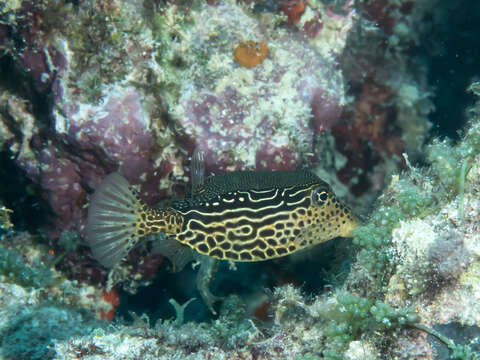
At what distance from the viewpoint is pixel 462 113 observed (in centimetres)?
589

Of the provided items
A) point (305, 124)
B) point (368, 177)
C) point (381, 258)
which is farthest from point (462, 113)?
point (381, 258)

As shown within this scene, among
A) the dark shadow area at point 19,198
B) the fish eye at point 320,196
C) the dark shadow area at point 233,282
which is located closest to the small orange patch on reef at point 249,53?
the fish eye at point 320,196

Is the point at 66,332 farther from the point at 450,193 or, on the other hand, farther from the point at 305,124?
the point at 450,193

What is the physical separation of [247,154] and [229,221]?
1064 mm

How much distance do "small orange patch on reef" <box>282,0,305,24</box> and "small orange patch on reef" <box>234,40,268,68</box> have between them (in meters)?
0.88

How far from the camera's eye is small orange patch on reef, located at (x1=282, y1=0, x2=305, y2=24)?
17.2 feet

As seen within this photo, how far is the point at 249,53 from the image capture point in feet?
15.6

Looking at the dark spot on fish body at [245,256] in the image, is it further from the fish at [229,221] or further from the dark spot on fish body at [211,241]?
the dark spot on fish body at [211,241]

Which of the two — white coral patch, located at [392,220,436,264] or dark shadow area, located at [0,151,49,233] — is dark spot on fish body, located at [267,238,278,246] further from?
dark shadow area, located at [0,151,49,233]

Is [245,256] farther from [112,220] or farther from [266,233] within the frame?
[112,220]

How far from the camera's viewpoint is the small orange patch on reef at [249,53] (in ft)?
15.6

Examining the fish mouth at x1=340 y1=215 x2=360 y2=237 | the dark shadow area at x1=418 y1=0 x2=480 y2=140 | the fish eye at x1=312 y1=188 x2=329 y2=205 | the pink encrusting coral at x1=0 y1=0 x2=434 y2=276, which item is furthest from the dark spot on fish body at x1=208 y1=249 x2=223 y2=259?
the dark shadow area at x1=418 y1=0 x2=480 y2=140

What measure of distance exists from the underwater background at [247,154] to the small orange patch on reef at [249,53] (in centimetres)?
4

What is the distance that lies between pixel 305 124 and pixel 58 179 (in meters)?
3.42
